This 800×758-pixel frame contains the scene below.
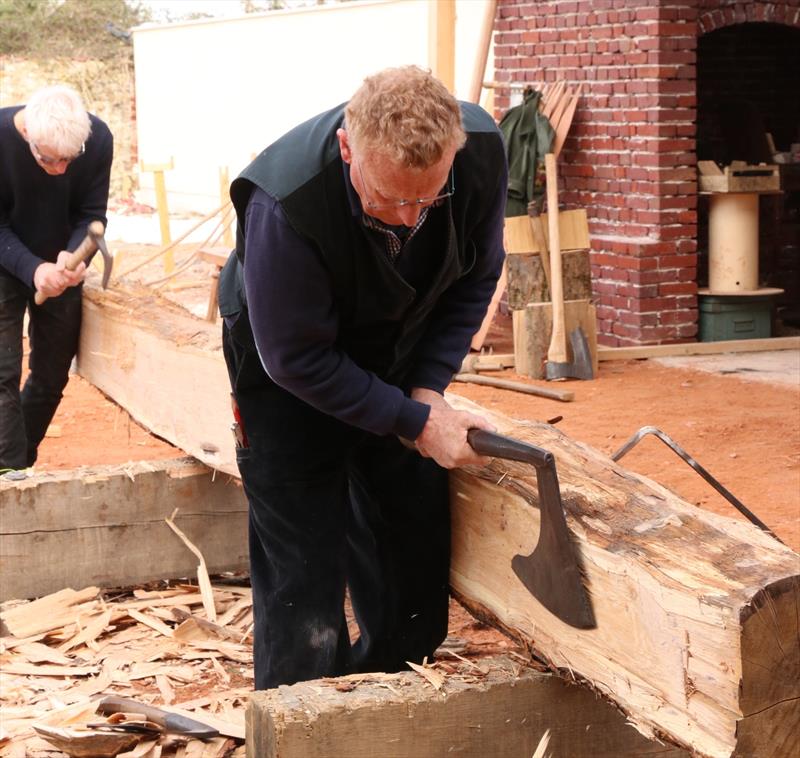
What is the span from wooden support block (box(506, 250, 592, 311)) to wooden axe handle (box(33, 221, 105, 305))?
4.38 metres

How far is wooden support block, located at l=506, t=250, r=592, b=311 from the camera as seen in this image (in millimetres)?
9359

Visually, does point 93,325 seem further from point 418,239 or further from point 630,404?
point 630,404

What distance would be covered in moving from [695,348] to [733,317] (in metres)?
0.52

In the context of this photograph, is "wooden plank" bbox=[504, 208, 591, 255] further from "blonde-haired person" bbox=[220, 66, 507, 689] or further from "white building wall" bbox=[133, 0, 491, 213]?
"blonde-haired person" bbox=[220, 66, 507, 689]

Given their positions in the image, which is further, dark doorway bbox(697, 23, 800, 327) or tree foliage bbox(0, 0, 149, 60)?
tree foliage bbox(0, 0, 149, 60)

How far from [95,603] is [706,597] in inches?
119

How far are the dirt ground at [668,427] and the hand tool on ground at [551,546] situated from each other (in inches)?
105

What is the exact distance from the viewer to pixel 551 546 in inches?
114

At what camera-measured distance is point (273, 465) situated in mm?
3332

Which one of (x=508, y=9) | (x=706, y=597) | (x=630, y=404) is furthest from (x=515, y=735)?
(x=508, y=9)

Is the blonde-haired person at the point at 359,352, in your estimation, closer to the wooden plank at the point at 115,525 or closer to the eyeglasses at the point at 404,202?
the eyeglasses at the point at 404,202

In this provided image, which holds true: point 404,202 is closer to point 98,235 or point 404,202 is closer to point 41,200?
point 98,235

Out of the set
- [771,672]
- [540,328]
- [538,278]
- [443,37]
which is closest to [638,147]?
[538,278]

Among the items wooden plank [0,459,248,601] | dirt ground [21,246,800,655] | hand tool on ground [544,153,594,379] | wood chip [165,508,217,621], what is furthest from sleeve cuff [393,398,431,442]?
hand tool on ground [544,153,594,379]
